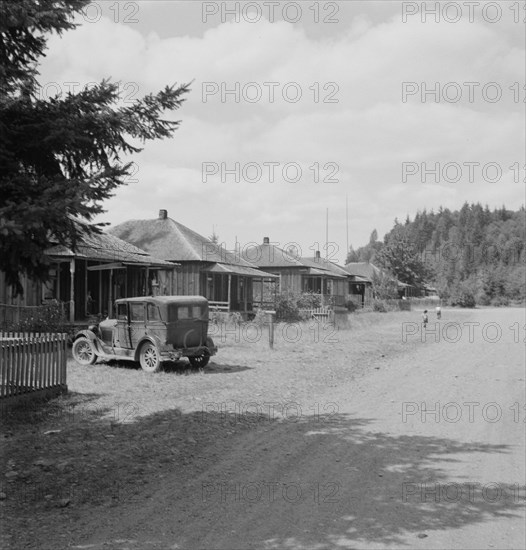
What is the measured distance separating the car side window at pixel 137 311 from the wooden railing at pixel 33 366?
3.55 metres

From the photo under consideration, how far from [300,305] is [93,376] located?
89.5 ft

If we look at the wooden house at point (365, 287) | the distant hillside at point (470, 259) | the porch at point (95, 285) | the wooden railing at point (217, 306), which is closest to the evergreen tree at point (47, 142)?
the porch at point (95, 285)

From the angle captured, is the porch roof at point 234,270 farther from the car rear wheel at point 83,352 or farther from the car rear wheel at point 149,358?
the car rear wheel at point 149,358

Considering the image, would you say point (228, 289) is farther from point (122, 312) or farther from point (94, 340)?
point (122, 312)

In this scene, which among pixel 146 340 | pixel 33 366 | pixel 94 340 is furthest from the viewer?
pixel 94 340

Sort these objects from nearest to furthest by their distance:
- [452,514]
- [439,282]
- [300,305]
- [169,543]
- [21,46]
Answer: [169,543] → [452,514] → [21,46] → [300,305] → [439,282]

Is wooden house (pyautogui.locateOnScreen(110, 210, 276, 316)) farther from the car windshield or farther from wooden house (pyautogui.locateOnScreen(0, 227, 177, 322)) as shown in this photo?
the car windshield

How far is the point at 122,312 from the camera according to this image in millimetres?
14867

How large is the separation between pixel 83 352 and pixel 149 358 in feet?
7.70

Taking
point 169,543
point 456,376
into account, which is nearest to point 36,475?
point 169,543

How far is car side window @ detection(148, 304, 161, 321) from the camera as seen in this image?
14.3 metres

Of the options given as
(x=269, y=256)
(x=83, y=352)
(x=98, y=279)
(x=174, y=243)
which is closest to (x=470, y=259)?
(x=269, y=256)

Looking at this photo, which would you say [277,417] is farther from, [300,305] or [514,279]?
[514,279]

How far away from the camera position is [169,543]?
472cm
